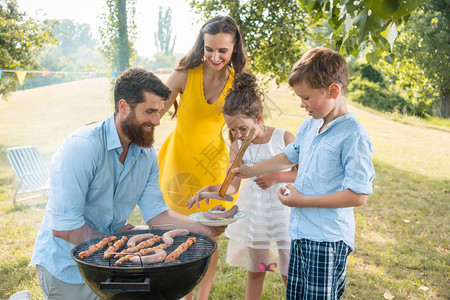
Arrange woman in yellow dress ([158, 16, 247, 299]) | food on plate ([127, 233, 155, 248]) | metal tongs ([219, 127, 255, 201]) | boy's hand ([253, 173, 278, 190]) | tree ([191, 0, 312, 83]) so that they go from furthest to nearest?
1. tree ([191, 0, 312, 83])
2. woman in yellow dress ([158, 16, 247, 299])
3. boy's hand ([253, 173, 278, 190])
4. metal tongs ([219, 127, 255, 201])
5. food on plate ([127, 233, 155, 248])

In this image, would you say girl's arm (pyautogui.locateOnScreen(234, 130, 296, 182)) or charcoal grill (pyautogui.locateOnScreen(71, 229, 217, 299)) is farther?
girl's arm (pyautogui.locateOnScreen(234, 130, 296, 182))

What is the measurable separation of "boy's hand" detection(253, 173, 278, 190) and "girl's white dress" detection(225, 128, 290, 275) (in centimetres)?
13

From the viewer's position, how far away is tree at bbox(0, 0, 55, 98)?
736 centimetres

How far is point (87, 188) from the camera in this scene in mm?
2238

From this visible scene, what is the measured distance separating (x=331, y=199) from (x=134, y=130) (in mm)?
1089

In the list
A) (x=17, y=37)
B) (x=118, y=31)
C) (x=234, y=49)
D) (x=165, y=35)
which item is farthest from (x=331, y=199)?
(x=165, y=35)

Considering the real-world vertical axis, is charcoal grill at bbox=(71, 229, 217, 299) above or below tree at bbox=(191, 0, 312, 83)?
below

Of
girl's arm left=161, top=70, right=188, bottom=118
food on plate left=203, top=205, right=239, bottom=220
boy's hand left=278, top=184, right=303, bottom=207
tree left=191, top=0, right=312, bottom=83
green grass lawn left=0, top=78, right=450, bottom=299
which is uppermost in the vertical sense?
tree left=191, top=0, right=312, bottom=83

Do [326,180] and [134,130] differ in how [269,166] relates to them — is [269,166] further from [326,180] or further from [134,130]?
[134,130]

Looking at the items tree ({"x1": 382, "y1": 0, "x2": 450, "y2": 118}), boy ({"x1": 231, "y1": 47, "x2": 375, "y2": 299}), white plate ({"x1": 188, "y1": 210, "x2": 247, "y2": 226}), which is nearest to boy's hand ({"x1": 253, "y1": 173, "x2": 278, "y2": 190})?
white plate ({"x1": 188, "y1": 210, "x2": 247, "y2": 226})

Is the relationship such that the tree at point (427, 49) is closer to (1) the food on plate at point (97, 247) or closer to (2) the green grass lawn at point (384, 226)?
(2) the green grass lawn at point (384, 226)

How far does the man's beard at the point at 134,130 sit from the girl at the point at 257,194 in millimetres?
611

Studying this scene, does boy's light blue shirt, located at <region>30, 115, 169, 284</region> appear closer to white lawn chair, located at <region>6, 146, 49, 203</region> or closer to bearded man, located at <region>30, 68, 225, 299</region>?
bearded man, located at <region>30, 68, 225, 299</region>

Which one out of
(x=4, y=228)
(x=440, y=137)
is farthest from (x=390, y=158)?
(x=4, y=228)
